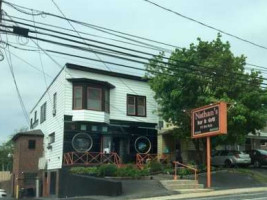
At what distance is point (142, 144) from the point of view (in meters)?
37.1

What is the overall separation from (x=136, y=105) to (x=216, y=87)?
815 centimetres

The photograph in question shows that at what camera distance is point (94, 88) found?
35.1 meters

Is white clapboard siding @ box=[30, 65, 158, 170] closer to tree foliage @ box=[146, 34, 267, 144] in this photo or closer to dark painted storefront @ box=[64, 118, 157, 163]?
dark painted storefront @ box=[64, 118, 157, 163]

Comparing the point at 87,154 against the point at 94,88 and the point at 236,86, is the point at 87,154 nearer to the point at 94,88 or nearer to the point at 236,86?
the point at 94,88

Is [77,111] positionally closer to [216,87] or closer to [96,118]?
[96,118]

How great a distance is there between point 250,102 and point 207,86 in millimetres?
2847

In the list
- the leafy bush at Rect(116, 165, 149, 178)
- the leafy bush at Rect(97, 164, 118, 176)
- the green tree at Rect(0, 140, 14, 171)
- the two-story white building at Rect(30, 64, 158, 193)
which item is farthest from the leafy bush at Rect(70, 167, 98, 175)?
the green tree at Rect(0, 140, 14, 171)

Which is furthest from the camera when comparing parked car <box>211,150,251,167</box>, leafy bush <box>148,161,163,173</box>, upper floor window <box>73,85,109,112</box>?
parked car <box>211,150,251,167</box>

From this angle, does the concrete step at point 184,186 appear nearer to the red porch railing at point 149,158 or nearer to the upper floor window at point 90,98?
the red porch railing at point 149,158

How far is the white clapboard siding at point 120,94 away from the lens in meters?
34.6

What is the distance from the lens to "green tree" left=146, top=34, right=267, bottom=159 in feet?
99.8

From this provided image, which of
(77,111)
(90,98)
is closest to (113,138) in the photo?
(90,98)

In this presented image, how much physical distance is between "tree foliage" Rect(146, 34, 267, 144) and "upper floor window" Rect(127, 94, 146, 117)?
185 inches

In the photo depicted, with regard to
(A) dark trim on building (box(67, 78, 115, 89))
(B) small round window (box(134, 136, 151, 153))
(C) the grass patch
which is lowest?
(C) the grass patch
